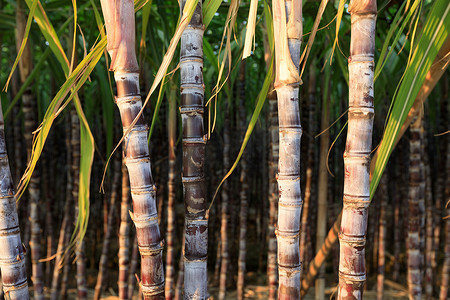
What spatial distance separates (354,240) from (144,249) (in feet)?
1.07

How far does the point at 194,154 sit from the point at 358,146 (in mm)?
252

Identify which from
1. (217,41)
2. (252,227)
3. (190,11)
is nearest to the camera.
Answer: (190,11)

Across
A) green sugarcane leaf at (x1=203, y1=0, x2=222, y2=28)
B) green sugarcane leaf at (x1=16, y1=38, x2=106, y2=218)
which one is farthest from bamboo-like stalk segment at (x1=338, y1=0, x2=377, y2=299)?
green sugarcane leaf at (x1=16, y1=38, x2=106, y2=218)

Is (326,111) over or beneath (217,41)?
beneath

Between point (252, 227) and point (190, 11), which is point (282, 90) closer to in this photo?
point (190, 11)

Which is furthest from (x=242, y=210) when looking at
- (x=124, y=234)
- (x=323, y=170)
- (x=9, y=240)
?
(x=9, y=240)

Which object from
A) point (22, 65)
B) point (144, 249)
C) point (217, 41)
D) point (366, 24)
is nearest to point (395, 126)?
point (366, 24)

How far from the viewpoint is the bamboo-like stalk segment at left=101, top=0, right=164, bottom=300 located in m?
0.61

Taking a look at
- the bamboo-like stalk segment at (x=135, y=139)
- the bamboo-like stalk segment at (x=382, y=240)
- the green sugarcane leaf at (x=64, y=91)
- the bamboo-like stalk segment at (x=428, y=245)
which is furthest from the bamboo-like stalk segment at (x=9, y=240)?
the bamboo-like stalk segment at (x=428, y=245)

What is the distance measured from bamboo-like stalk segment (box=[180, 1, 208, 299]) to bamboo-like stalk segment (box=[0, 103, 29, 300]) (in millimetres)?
297

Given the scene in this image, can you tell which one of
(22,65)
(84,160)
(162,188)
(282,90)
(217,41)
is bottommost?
(162,188)

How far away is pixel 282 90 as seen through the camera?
0.62 meters

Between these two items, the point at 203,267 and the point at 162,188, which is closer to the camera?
the point at 203,267

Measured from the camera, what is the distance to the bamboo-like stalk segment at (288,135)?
60cm
